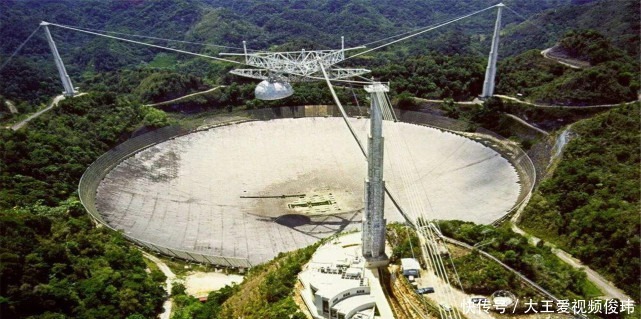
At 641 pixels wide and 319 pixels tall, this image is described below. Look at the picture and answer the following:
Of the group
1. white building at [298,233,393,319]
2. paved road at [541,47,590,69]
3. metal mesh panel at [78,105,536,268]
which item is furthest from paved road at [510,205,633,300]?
paved road at [541,47,590,69]

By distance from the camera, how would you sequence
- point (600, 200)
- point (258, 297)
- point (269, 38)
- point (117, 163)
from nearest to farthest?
1. point (258, 297)
2. point (600, 200)
3. point (117, 163)
4. point (269, 38)

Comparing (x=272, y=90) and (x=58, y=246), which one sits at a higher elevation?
(x=272, y=90)

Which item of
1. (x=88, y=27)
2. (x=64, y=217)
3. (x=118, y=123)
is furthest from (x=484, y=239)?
(x=88, y=27)

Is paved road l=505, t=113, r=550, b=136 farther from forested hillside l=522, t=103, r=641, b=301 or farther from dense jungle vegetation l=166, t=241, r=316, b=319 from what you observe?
dense jungle vegetation l=166, t=241, r=316, b=319

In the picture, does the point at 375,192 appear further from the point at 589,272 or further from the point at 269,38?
the point at 269,38

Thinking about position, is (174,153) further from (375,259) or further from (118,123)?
(375,259)

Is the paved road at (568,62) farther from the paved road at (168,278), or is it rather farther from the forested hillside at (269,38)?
the paved road at (168,278)

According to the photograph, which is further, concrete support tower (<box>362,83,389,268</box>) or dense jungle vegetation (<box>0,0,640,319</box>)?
dense jungle vegetation (<box>0,0,640,319</box>)

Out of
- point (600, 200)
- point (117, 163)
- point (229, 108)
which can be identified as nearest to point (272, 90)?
point (117, 163)
